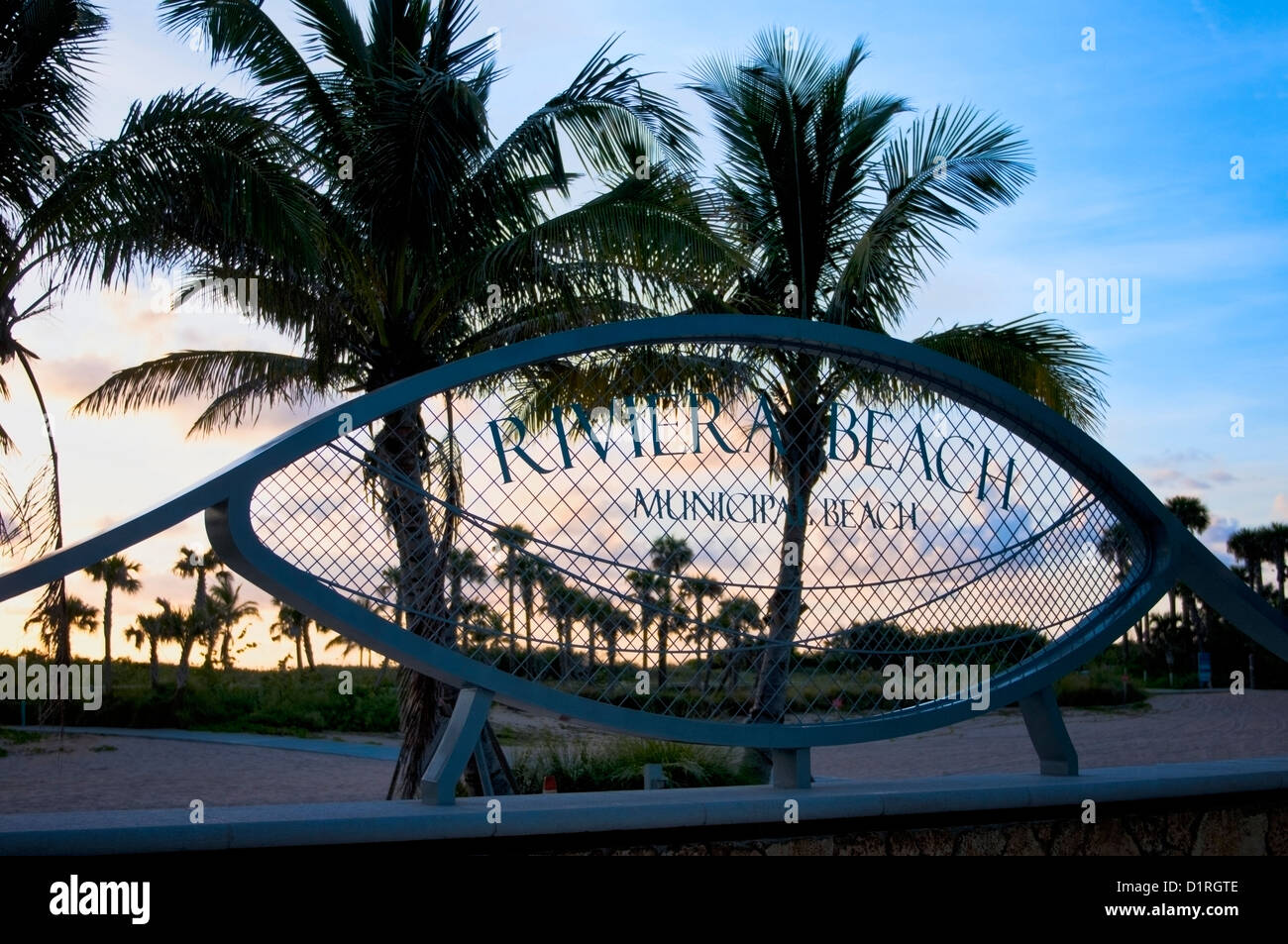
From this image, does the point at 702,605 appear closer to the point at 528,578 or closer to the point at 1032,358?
the point at 528,578

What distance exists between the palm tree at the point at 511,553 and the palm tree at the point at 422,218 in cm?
392

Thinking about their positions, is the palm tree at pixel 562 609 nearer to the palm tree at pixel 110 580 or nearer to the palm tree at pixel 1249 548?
the palm tree at pixel 110 580

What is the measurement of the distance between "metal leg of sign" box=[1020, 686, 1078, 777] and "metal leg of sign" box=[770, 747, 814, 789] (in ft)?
4.94

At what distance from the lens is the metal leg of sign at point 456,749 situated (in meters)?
5.29

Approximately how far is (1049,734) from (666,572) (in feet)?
8.63

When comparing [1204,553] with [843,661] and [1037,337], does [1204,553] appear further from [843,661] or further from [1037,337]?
[1037,337]

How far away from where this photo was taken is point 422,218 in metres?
11.0

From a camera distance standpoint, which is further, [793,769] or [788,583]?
[788,583]

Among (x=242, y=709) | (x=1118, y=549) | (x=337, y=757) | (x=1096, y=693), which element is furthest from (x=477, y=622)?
(x=1096, y=693)

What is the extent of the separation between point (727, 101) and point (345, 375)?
5.33m

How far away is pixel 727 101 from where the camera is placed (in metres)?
14.5

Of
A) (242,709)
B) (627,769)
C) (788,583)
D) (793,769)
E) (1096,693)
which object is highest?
(788,583)
